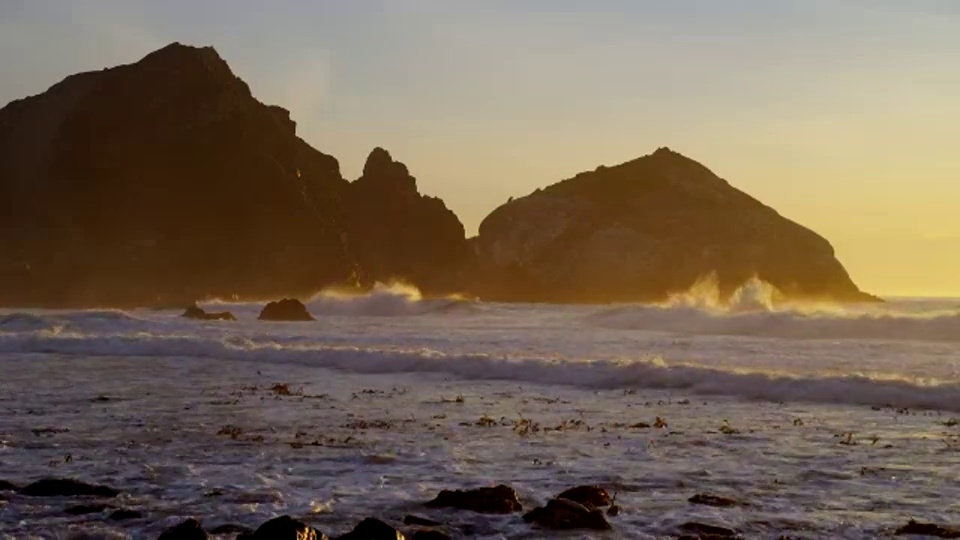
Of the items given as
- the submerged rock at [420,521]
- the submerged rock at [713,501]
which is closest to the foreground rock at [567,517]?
the submerged rock at [420,521]

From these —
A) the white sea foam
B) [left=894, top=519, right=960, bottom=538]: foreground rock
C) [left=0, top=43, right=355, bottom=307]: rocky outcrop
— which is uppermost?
[left=0, top=43, right=355, bottom=307]: rocky outcrop

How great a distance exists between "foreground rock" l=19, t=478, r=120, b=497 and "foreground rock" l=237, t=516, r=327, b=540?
406cm

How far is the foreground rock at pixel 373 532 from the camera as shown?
10188mm

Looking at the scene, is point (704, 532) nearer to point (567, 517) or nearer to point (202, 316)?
point (567, 517)

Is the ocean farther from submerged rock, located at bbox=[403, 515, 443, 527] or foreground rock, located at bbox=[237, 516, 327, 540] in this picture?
foreground rock, located at bbox=[237, 516, 327, 540]

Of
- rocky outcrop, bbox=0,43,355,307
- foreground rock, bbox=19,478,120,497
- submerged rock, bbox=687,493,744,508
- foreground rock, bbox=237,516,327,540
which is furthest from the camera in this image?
rocky outcrop, bbox=0,43,355,307

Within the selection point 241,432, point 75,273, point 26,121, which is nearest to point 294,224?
point 75,273

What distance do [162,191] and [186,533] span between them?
538 ft

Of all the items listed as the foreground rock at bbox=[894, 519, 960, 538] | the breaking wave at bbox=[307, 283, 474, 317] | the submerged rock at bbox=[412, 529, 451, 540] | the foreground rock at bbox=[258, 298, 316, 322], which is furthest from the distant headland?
the foreground rock at bbox=[894, 519, 960, 538]

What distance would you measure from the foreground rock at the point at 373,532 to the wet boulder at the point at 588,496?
10.3ft

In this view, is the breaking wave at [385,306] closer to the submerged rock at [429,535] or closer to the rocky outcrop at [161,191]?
the rocky outcrop at [161,191]

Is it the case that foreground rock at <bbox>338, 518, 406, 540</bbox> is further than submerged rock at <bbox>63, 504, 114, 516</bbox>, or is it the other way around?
submerged rock at <bbox>63, 504, 114, 516</bbox>

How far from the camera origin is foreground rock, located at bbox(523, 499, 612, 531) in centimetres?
1162

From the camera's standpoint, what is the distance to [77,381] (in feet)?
97.4
